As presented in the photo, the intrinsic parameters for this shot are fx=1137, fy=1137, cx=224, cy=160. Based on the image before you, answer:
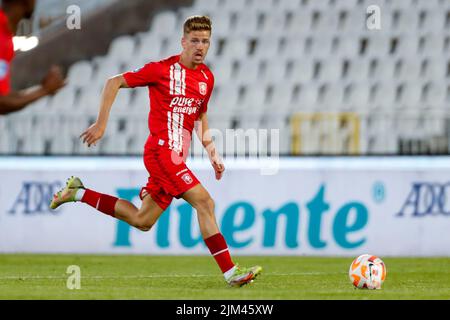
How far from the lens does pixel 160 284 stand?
988 cm

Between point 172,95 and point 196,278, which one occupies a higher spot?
point 172,95

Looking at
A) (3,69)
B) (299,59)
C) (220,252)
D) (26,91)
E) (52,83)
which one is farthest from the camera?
(299,59)

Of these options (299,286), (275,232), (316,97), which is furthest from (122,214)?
(316,97)

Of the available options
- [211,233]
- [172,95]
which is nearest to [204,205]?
[211,233]

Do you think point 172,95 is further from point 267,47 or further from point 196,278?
point 267,47

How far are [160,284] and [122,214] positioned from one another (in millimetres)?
710

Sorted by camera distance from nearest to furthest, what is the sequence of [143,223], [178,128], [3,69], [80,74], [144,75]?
[3,69] < [144,75] < [178,128] < [143,223] < [80,74]

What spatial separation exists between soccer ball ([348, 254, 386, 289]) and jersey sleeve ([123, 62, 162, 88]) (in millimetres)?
2306

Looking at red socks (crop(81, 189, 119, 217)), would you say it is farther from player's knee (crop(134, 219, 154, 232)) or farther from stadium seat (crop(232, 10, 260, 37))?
stadium seat (crop(232, 10, 260, 37))

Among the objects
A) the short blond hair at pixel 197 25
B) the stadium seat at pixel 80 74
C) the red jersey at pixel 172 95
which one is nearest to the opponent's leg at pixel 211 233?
the red jersey at pixel 172 95

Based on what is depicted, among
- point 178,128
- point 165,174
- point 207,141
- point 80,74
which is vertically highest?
point 80,74

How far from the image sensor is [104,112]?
363 inches

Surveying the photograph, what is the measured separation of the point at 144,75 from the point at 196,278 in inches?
87.0
